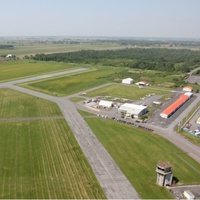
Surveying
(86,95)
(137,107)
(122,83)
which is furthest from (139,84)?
(137,107)

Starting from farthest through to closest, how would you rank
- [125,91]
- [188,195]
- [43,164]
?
1. [125,91]
2. [43,164]
3. [188,195]

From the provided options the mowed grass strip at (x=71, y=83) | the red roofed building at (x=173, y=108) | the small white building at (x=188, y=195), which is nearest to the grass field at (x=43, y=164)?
the small white building at (x=188, y=195)

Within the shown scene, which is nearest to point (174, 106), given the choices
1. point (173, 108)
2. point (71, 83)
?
point (173, 108)

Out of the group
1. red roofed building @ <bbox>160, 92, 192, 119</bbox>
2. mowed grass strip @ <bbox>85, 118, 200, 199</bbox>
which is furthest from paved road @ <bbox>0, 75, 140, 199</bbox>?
red roofed building @ <bbox>160, 92, 192, 119</bbox>

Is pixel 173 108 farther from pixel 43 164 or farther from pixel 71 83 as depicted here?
pixel 71 83

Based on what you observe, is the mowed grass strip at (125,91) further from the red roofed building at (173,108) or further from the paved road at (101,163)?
the paved road at (101,163)

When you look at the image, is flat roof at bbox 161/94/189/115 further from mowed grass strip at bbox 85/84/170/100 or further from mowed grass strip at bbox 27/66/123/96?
mowed grass strip at bbox 27/66/123/96
